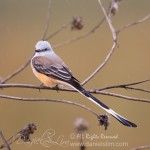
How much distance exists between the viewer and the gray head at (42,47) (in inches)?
118

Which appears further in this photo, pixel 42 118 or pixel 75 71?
pixel 75 71

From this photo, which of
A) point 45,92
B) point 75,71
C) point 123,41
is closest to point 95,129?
point 45,92

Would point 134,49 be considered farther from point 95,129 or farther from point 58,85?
point 58,85

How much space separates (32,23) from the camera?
6.55 m

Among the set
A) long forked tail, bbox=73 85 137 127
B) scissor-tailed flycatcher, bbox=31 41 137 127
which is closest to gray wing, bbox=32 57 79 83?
scissor-tailed flycatcher, bbox=31 41 137 127

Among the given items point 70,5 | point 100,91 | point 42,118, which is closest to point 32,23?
point 70,5

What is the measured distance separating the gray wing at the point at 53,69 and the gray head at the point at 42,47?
5 centimetres

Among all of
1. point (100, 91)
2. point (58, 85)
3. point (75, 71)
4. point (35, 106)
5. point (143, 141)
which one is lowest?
point (100, 91)

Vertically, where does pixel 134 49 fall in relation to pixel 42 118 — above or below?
above

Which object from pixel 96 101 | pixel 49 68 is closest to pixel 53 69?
pixel 49 68

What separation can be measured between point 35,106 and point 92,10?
2.59 m

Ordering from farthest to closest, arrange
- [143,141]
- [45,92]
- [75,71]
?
[75,71], [45,92], [143,141]

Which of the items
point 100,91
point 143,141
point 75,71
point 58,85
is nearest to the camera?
point 100,91

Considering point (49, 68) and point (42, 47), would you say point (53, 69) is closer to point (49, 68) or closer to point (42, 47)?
point (49, 68)
